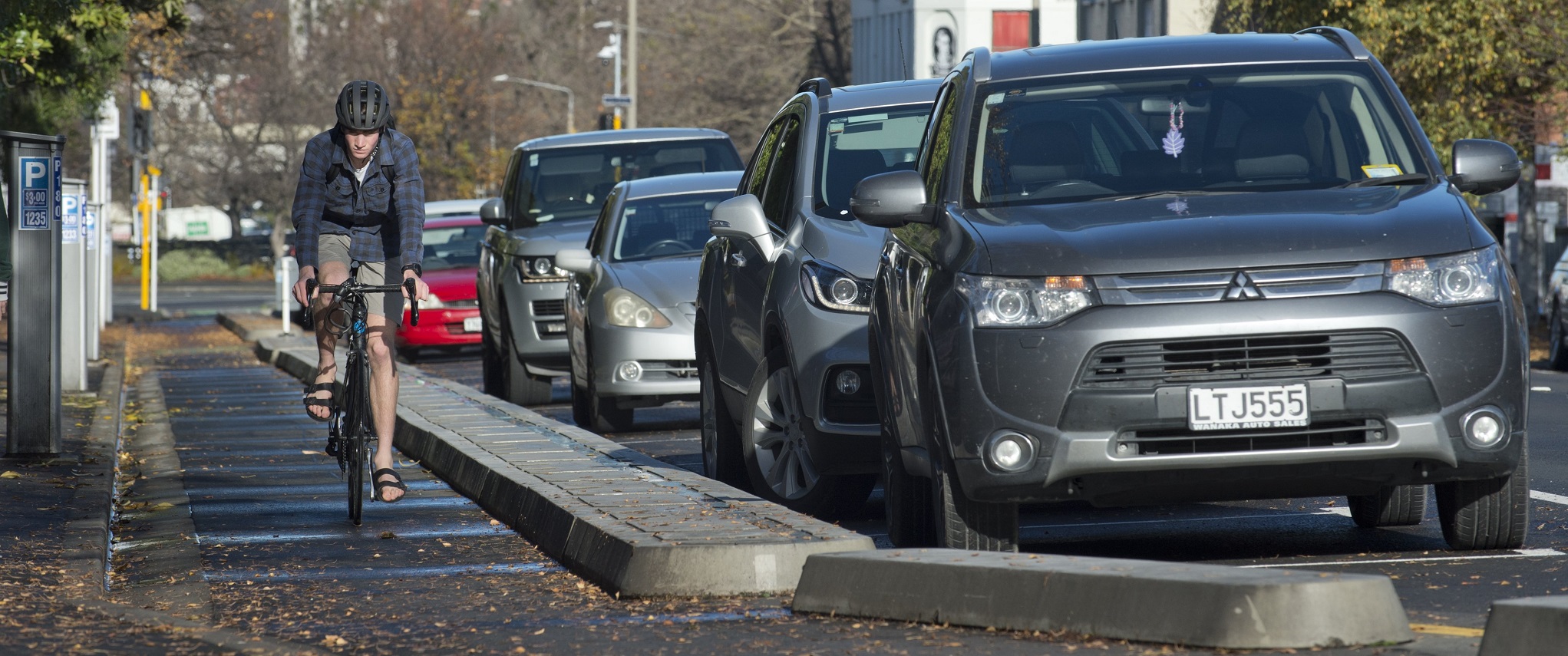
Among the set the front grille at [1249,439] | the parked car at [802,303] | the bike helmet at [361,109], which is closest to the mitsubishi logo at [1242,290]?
the front grille at [1249,439]

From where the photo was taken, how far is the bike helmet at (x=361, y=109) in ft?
30.1

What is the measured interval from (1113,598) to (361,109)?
445cm

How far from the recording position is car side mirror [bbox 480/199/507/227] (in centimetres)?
1792

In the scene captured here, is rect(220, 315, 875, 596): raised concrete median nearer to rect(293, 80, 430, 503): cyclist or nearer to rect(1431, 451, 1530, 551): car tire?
rect(293, 80, 430, 503): cyclist

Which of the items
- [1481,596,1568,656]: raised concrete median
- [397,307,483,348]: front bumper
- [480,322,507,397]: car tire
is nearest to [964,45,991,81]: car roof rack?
[1481,596,1568,656]: raised concrete median

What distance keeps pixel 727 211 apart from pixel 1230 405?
3.32 m

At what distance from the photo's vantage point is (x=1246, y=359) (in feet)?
21.4

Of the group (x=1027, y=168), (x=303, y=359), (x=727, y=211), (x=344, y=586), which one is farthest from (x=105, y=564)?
Result: (x=303, y=359)

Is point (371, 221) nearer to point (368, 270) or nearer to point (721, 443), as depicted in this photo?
point (368, 270)

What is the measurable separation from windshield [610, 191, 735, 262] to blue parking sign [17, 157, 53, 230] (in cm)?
393

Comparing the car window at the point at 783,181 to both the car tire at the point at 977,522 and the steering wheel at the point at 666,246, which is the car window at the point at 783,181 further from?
the steering wheel at the point at 666,246

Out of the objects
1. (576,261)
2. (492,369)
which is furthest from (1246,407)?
(492,369)

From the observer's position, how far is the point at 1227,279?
21.5ft

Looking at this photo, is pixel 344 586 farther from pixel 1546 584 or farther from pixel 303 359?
pixel 303 359
